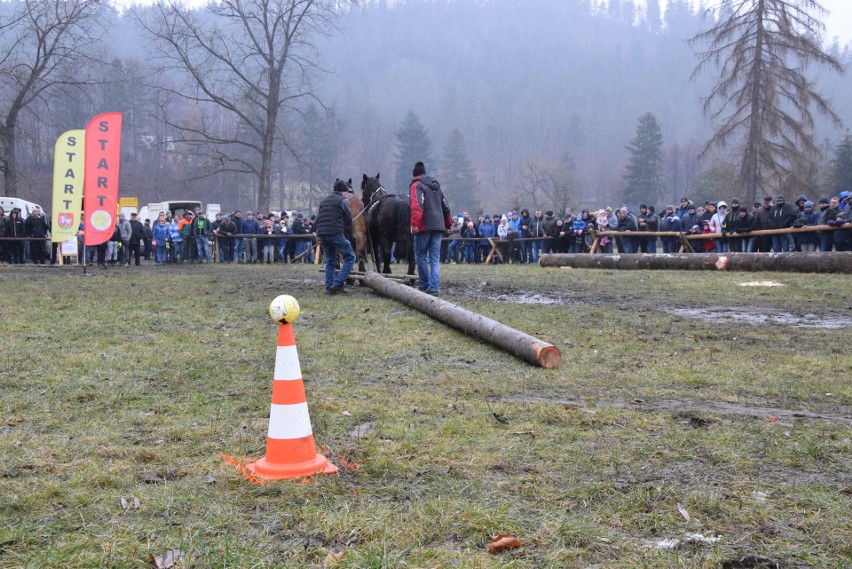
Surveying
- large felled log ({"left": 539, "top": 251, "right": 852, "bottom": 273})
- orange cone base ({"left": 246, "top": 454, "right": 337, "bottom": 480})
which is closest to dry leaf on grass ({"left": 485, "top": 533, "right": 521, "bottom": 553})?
orange cone base ({"left": 246, "top": 454, "right": 337, "bottom": 480})

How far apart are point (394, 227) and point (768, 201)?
37.2ft

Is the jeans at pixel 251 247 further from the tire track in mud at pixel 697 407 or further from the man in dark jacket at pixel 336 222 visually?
the tire track in mud at pixel 697 407

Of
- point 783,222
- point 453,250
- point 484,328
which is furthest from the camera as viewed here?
point 453,250

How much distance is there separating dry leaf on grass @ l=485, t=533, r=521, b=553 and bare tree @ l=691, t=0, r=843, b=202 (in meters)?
30.6

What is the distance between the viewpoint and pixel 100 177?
54.8 feet

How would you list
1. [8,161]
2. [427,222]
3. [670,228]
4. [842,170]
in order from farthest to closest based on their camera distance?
[842,170]
[8,161]
[670,228]
[427,222]

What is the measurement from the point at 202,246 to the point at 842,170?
128 ft

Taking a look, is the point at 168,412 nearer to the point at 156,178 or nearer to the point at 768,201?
the point at 768,201

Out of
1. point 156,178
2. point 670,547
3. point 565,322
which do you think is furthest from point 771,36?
point 156,178

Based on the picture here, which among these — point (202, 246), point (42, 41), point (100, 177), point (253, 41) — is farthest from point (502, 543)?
point (42, 41)

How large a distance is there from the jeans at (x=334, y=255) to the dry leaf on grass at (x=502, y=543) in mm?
9306

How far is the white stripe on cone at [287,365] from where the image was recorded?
149 inches

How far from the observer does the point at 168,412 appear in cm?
476

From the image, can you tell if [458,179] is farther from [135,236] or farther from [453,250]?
[135,236]
